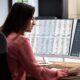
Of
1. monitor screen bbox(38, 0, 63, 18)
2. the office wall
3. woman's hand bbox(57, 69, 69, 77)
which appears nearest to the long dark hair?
woman's hand bbox(57, 69, 69, 77)

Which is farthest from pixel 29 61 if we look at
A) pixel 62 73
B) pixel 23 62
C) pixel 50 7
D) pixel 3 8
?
pixel 3 8

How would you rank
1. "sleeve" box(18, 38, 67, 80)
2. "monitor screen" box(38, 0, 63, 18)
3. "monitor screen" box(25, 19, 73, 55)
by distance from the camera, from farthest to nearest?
"monitor screen" box(38, 0, 63, 18) < "monitor screen" box(25, 19, 73, 55) < "sleeve" box(18, 38, 67, 80)

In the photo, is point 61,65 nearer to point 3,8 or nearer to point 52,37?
point 52,37

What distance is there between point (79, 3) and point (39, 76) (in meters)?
1.65

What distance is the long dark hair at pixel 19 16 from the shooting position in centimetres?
168

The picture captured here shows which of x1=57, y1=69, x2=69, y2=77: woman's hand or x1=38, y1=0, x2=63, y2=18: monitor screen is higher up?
x1=38, y1=0, x2=63, y2=18: monitor screen

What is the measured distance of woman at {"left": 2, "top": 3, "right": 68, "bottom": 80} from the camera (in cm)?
162

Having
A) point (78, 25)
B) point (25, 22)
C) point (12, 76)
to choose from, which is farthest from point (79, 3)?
point (12, 76)

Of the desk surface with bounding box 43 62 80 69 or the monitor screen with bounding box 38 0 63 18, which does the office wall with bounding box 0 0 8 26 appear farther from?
the desk surface with bounding box 43 62 80 69

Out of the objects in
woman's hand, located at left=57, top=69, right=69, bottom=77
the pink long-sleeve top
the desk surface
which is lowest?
the desk surface

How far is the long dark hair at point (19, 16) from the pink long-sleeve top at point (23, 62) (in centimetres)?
6

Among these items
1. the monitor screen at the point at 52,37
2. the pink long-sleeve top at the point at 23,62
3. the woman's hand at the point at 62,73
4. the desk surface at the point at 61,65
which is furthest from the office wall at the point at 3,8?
the woman's hand at the point at 62,73

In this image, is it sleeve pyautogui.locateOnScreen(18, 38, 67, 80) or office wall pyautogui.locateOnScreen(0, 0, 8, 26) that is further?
office wall pyautogui.locateOnScreen(0, 0, 8, 26)

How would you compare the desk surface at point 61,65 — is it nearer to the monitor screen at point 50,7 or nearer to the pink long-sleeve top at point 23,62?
the pink long-sleeve top at point 23,62
